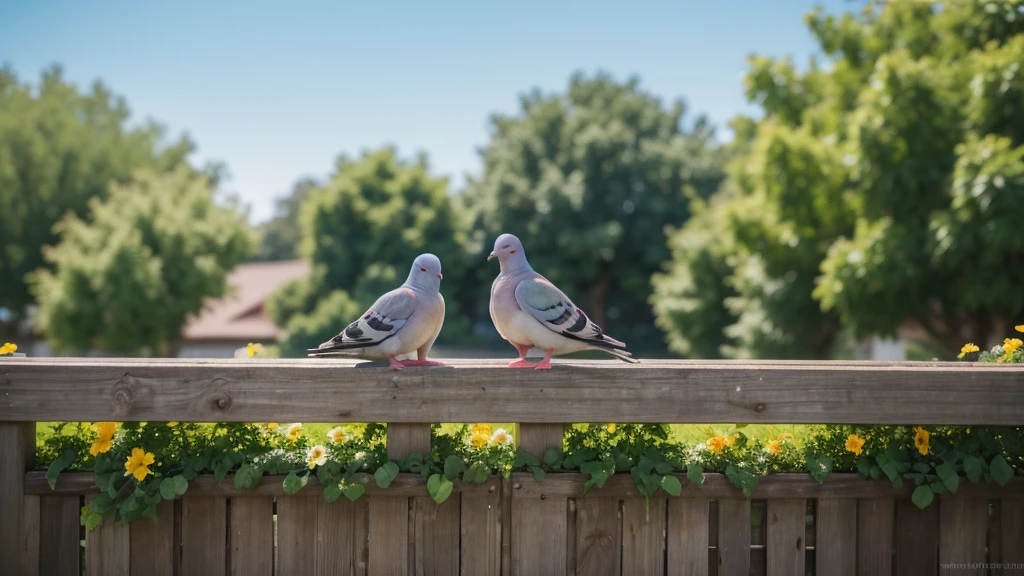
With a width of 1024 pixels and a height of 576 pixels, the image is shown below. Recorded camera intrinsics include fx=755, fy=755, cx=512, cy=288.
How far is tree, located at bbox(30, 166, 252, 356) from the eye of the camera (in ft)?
70.8

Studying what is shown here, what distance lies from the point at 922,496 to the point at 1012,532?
484 mm

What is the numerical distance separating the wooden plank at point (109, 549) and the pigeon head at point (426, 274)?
5.07 feet

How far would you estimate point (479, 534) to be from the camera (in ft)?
10.2

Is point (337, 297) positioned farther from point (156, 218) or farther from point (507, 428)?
point (507, 428)

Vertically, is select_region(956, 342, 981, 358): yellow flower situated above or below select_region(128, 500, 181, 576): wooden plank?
above

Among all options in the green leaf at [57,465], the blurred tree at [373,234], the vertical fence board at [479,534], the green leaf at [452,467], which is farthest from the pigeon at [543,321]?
the blurred tree at [373,234]

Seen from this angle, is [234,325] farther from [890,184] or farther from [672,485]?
[672,485]

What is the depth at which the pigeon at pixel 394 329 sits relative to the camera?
3096 millimetres

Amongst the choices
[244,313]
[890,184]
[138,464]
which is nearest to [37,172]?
[244,313]

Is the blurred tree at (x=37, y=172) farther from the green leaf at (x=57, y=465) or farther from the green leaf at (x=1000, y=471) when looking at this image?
the green leaf at (x=1000, y=471)

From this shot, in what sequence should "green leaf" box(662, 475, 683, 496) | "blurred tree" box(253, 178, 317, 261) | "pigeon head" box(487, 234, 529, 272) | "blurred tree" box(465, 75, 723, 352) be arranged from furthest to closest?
"blurred tree" box(253, 178, 317, 261), "blurred tree" box(465, 75, 723, 352), "pigeon head" box(487, 234, 529, 272), "green leaf" box(662, 475, 683, 496)

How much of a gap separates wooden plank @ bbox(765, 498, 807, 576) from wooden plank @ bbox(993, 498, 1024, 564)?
2.83 feet

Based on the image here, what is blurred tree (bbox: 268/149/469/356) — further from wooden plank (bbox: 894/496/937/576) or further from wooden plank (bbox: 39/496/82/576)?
wooden plank (bbox: 894/496/937/576)

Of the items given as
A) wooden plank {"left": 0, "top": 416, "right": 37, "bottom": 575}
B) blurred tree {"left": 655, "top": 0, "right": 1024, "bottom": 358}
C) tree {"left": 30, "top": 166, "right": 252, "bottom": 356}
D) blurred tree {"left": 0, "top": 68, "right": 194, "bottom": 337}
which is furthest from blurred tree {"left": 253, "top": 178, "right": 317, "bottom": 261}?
wooden plank {"left": 0, "top": 416, "right": 37, "bottom": 575}
